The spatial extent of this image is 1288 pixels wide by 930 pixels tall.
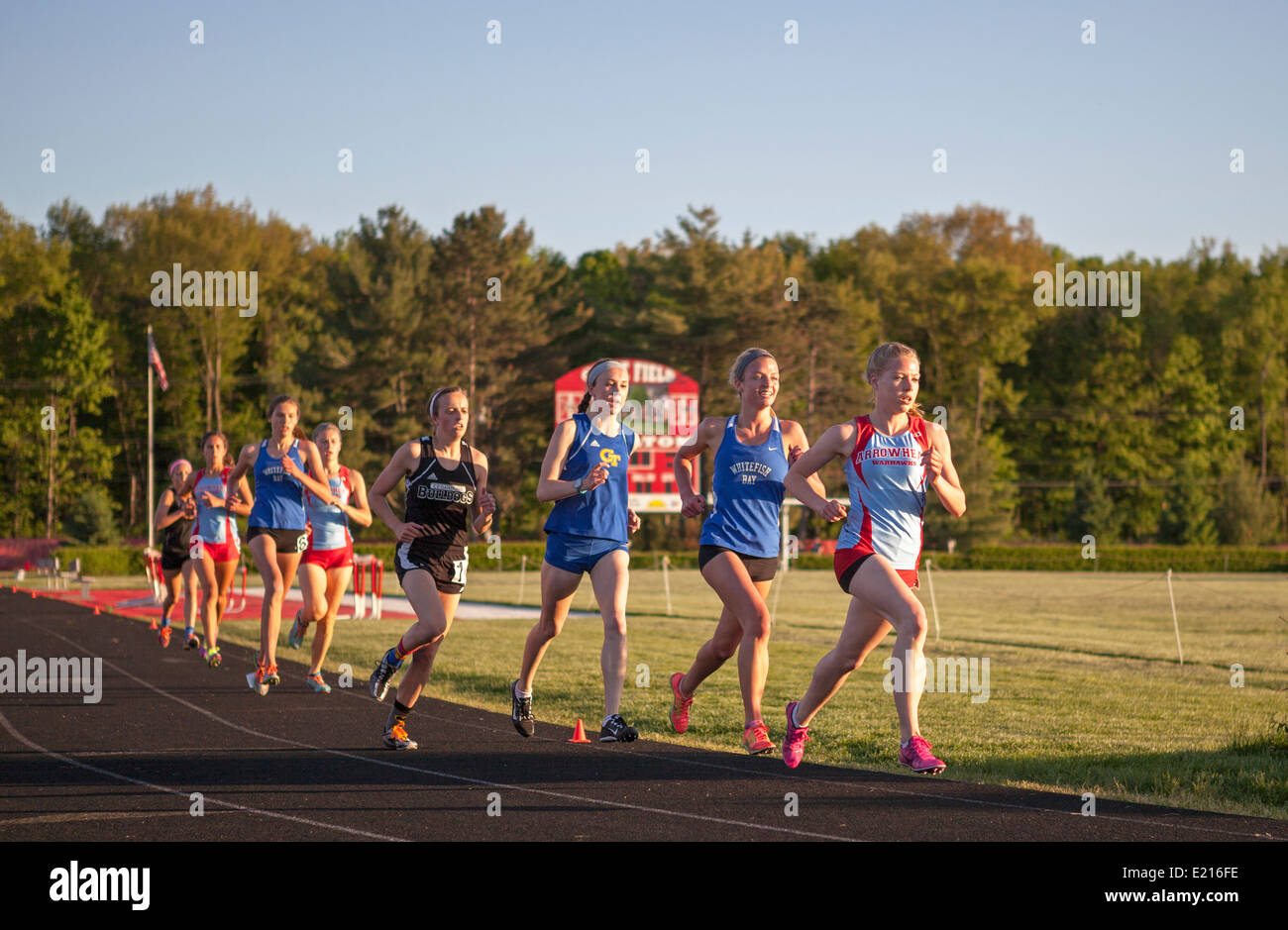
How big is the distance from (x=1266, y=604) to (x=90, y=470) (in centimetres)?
5553

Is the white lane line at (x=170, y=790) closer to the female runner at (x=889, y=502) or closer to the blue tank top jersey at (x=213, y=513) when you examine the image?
the female runner at (x=889, y=502)

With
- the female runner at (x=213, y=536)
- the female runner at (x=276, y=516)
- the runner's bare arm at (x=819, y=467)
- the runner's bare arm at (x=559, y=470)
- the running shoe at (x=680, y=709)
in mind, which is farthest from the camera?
the female runner at (x=213, y=536)

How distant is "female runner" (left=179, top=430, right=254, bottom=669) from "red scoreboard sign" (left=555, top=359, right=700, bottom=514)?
34.2 metres

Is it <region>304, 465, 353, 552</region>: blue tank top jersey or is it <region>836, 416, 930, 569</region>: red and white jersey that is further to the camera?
<region>304, 465, 353, 552</region>: blue tank top jersey

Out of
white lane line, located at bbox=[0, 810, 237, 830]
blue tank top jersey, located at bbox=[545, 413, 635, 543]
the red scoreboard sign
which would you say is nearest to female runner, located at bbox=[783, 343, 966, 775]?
Answer: blue tank top jersey, located at bbox=[545, 413, 635, 543]

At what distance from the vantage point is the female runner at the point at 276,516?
11742 mm

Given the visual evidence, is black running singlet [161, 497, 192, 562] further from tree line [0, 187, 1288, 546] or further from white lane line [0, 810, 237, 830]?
tree line [0, 187, 1288, 546]

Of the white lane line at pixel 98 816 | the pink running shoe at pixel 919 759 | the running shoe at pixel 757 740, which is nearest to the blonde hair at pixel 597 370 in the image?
the running shoe at pixel 757 740

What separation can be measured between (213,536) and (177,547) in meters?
2.65

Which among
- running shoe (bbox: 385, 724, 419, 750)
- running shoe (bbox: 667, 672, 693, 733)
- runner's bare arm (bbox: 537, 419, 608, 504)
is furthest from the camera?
running shoe (bbox: 667, 672, 693, 733)

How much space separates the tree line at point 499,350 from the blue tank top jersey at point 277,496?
153 ft

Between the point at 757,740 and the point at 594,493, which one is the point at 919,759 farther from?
the point at 594,493

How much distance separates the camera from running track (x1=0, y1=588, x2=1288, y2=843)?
6.53 metres
